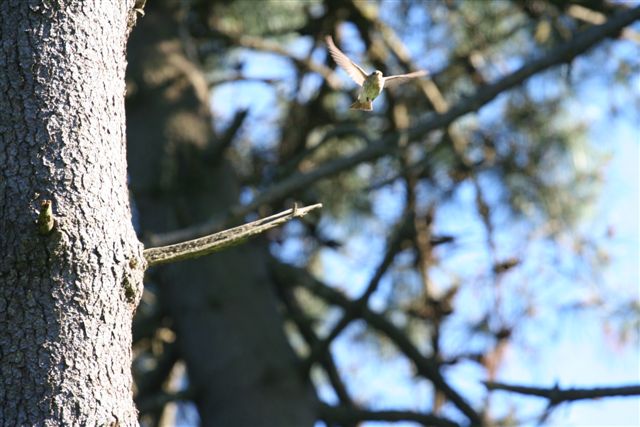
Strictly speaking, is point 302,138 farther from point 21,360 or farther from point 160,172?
point 21,360

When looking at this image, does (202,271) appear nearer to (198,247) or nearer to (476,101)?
(476,101)

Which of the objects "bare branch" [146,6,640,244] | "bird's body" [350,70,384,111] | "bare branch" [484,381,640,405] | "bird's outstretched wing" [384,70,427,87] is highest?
"bare branch" [146,6,640,244]

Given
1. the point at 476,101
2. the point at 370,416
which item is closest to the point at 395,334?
the point at 370,416

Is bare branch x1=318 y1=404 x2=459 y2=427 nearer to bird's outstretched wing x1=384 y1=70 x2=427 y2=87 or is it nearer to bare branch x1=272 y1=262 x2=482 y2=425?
bare branch x1=272 y1=262 x2=482 y2=425

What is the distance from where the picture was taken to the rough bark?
3.14 m

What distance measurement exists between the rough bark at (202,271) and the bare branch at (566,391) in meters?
1.02

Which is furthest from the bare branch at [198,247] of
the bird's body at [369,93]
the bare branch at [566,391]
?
the bare branch at [566,391]

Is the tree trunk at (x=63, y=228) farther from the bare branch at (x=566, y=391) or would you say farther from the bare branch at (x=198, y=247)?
the bare branch at (x=566, y=391)

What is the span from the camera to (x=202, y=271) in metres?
3.29

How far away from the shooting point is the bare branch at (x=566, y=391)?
2.18 meters

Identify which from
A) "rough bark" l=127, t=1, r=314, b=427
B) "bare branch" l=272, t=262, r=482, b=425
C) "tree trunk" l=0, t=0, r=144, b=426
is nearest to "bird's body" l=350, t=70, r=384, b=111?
"tree trunk" l=0, t=0, r=144, b=426

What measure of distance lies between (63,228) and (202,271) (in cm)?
200

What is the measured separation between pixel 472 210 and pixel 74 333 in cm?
308

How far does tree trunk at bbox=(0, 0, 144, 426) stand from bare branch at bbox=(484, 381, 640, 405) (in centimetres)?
104
